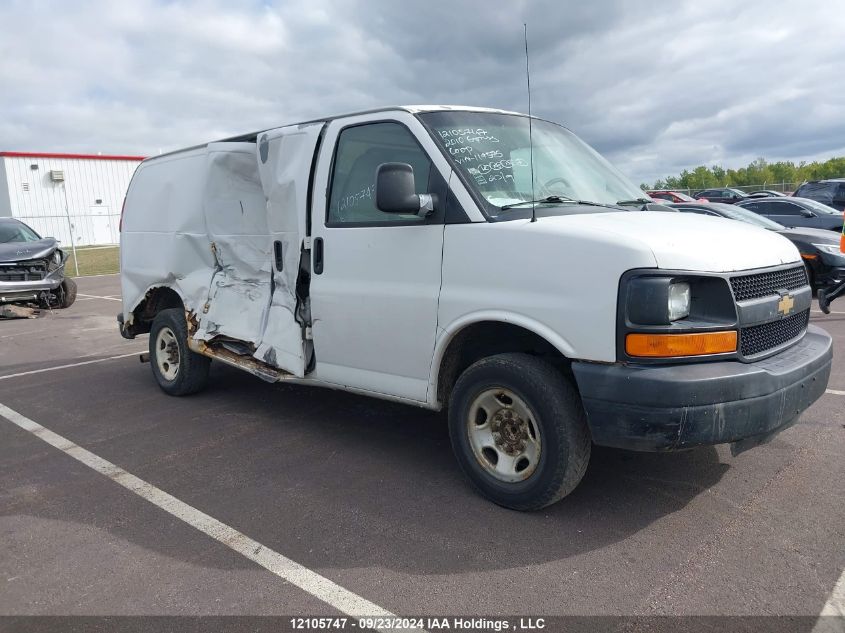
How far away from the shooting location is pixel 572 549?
10.9 feet

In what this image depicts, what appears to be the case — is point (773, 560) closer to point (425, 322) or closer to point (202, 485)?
point (425, 322)

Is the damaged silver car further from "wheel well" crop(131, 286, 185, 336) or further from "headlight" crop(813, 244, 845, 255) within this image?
"headlight" crop(813, 244, 845, 255)

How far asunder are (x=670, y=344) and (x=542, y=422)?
2.41 feet

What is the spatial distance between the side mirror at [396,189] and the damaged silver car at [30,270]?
11.4m

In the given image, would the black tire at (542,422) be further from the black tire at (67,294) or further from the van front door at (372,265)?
the black tire at (67,294)

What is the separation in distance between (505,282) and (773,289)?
4.63 ft

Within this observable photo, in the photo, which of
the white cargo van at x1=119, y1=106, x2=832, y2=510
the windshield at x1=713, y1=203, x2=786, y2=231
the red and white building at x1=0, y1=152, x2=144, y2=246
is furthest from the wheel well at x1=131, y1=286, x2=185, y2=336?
the red and white building at x1=0, y1=152, x2=144, y2=246

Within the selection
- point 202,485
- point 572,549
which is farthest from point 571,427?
point 202,485

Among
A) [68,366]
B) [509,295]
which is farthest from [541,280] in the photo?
[68,366]

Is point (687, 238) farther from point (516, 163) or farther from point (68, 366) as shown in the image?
point (68, 366)

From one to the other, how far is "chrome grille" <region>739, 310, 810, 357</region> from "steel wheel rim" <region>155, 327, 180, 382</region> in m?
4.90

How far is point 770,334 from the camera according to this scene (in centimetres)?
359

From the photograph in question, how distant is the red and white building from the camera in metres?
37.1

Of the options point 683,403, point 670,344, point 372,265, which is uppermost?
point 372,265
